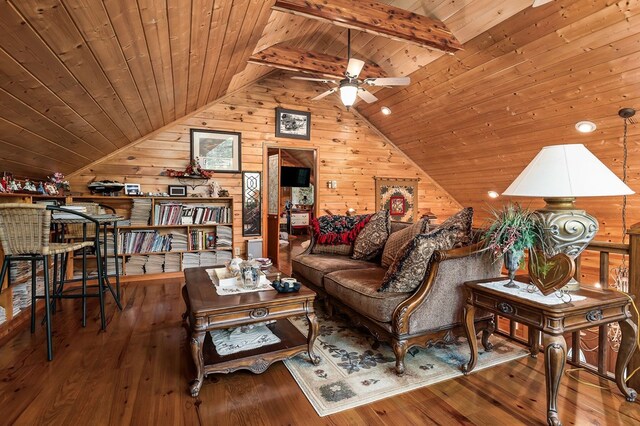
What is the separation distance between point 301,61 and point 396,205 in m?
3.43

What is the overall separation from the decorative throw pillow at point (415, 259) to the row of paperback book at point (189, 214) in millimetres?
3325

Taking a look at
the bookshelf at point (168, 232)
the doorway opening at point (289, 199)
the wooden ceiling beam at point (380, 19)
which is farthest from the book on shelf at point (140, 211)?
the wooden ceiling beam at point (380, 19)

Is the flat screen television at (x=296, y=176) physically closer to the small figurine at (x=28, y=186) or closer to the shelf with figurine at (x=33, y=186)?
the shelf with figurine at (x=33, y=186)

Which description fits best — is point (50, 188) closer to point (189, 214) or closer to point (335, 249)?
point (189, 214)

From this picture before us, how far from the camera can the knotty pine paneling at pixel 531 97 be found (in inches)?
115

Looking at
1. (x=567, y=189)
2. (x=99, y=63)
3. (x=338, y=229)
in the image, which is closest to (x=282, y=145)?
(x=338, y=229)

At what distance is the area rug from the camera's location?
1799 mm

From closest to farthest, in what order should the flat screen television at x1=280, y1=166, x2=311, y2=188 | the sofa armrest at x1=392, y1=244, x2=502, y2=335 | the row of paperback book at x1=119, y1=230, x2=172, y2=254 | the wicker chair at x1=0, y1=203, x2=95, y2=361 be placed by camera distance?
the sofa armrest at x1=392, y1=244, x2=502, y2=335 < the wicker chair at x1=0, y1=203, x2=95, y2=361 < the row of paperback book at x1=119, y1=230, x2=172, y2=254 < the flat screen television at x1=280, y1=166, x2=311, y2=188

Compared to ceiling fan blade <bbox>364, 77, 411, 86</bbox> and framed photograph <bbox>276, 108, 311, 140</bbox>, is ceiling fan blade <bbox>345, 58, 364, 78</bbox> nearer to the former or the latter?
ceiling fan blade <bbox>364, 77, 411, 86</bbox>

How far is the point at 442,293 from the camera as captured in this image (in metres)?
2.09

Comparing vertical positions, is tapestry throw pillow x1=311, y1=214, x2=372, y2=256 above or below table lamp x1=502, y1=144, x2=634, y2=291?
below

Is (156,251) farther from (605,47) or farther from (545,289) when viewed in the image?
(605,47)

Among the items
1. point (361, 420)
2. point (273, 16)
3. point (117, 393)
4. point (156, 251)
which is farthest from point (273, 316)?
point (156, 251)

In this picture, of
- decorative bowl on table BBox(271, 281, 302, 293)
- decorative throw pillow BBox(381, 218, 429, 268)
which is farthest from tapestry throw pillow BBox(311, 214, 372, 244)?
decorative bowl on table BBox(271, 281, 302, 293)
